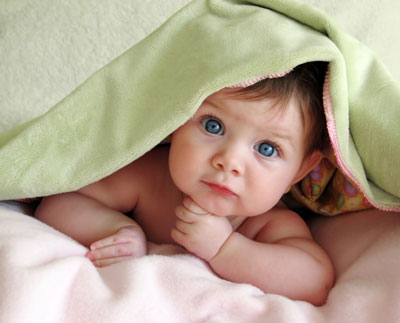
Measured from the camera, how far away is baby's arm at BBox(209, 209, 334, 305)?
2.69 feet

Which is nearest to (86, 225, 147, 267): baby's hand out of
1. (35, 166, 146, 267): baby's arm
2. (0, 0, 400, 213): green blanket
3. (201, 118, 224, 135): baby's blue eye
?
(35, 166, 146, 267): baby's arm

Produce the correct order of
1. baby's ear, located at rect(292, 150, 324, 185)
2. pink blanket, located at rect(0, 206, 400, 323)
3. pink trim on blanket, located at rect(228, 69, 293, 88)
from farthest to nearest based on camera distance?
baby's ear, located at rect(292, 150, 324, 185) < pink trim on blanket, located at rect(228, 69, 293, 88) < pink blanket, located at rect(0, 206, 400, 323)

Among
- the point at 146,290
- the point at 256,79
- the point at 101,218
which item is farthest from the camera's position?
the point at 101,218

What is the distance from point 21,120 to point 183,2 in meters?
0.55

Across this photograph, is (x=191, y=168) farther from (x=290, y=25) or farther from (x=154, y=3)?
(x=154, y=3)

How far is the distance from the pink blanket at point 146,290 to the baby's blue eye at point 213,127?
→ 0.21 metres

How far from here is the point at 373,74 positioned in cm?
94

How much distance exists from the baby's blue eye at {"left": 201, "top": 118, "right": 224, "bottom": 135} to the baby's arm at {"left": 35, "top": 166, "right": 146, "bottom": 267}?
221mm

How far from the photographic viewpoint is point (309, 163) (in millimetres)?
963

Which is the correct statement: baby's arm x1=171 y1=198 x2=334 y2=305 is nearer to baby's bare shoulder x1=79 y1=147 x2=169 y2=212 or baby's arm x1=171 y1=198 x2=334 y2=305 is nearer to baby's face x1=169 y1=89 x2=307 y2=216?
baby's face x1=169 y1=89 x2=307 y2=216

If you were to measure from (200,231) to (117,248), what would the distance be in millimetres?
142

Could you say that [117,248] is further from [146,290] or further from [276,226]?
[276,226]

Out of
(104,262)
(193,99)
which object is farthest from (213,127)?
(104,262)

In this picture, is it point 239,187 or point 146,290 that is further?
point 239,187
